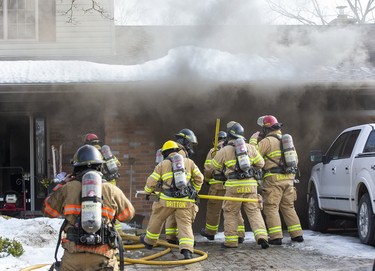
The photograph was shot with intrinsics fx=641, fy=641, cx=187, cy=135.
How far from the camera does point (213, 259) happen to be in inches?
335

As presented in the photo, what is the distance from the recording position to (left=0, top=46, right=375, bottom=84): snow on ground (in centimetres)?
1154

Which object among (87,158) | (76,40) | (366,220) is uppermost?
(76,40)

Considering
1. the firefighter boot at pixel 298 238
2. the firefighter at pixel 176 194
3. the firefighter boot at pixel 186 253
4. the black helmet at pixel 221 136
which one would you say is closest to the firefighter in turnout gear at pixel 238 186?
the firefighter at pixel 176 194

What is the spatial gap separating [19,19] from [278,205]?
316 inches

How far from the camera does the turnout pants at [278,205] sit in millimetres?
9688

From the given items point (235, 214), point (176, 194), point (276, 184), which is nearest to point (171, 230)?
point (235, 214)

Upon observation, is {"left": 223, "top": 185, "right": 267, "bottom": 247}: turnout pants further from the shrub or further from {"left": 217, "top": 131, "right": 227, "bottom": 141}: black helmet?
the shrub

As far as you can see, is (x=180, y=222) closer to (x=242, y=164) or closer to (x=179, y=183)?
(x=179, y=183)

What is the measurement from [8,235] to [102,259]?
470 centimetres

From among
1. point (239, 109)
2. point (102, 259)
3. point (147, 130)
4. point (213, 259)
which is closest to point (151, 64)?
point (147, 130)

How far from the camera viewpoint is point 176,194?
8.56 m

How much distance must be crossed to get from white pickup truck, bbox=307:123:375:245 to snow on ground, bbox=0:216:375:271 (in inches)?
13.6

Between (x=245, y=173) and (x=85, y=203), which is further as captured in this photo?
(x=245, y=173)

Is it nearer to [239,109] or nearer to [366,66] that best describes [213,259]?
[239,109]
